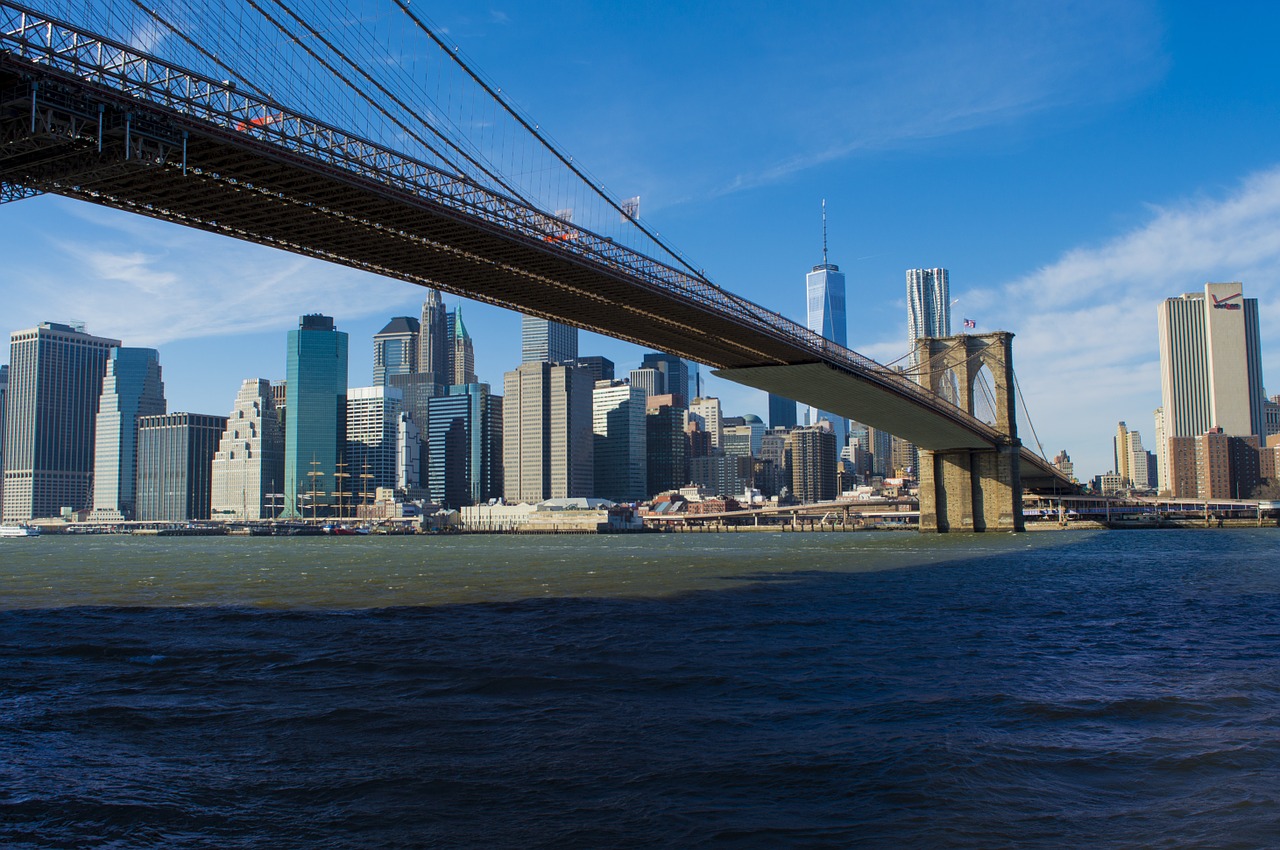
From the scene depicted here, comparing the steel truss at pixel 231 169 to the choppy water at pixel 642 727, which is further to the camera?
the steel truss at pixel 231 169

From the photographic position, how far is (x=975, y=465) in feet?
285

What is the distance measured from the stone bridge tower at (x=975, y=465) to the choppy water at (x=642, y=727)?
6315 centimetres

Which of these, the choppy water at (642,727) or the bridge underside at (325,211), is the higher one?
the bridge underside at (325,211)

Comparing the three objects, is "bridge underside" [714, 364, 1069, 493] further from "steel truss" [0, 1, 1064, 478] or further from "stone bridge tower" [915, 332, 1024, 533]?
"steel truss" [0, 1, 1064, 478]

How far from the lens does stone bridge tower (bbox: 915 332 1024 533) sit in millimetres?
85500

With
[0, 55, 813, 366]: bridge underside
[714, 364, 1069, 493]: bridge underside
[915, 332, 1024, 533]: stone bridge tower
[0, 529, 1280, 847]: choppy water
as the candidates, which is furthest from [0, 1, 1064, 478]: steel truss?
[915, 332, 1024, 533]: stone bridge tower

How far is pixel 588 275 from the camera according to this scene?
40656 millimetres

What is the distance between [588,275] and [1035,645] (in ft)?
85.8

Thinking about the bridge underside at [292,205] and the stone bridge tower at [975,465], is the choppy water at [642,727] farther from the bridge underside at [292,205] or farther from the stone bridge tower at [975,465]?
the stone bridge tower at [975,465]

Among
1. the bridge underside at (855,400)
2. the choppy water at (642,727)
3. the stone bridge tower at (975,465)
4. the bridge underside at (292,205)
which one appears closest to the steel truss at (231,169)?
the bridge underside at (292,205)

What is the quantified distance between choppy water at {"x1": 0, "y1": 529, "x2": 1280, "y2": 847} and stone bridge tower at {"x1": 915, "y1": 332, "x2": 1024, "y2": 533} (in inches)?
2486

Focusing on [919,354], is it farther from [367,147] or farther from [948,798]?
[948,798]

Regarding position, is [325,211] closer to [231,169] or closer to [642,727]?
[231,169]

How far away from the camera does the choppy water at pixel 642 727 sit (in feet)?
26.8
